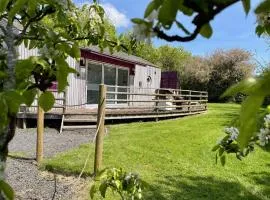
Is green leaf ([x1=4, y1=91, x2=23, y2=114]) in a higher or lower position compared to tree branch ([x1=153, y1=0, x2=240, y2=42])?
lower

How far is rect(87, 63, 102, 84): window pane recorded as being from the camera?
1705cm

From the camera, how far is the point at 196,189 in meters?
6.08

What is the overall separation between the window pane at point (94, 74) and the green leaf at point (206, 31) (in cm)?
1647

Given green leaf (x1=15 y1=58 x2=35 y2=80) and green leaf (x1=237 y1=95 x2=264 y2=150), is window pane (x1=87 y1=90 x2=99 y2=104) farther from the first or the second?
green leaf (x1=237 y1=95 x2=264 y2=150)

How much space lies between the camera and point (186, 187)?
6141 millimetres

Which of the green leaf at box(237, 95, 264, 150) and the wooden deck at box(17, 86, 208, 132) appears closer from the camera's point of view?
the green leaf at box(237, 95, 264, 150)

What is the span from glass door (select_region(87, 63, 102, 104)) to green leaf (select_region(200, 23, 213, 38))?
16435mm

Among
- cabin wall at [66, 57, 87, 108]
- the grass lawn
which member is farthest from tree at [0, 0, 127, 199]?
cabin wall at [66, 57, 87, 108]

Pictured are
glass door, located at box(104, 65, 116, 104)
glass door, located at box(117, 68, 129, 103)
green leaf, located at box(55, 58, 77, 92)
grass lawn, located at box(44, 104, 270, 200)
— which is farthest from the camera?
glass door, located at box(117, 68, 129, 103)

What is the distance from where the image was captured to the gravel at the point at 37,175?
573 centimetres

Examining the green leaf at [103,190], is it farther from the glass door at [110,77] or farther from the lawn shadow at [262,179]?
the glass door at [110,77]

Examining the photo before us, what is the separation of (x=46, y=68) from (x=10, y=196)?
54 centimetres

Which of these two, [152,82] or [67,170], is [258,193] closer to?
[67,170]

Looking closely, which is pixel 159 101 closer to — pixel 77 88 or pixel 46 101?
pixel 77 88
